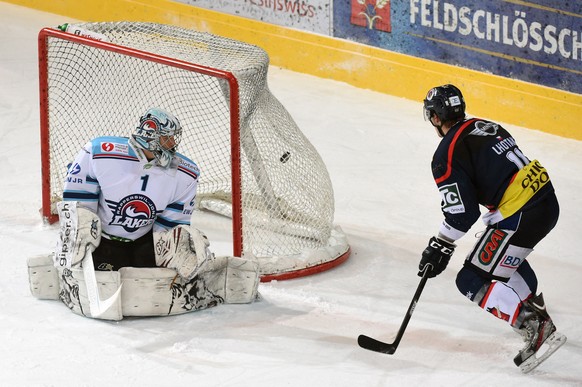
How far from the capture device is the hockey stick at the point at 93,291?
506 centimetres

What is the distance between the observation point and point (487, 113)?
803cm

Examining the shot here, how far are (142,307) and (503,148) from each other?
1.61m

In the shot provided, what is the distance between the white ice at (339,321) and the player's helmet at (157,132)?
70cm

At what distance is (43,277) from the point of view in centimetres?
530

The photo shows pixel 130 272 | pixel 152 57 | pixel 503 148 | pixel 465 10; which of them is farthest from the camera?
pixel 465 10

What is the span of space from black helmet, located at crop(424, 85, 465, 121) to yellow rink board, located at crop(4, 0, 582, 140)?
293 cm

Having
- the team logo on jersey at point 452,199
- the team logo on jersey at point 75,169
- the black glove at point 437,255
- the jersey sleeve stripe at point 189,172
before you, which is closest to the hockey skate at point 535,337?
the black glove at point 437,255

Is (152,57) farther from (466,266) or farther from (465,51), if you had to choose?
(465,51)

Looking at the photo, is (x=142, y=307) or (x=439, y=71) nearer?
(x=142, y=307)

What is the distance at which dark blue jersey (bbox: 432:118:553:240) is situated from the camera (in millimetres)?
4762

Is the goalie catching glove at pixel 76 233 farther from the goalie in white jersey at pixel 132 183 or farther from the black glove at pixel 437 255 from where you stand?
the black glove at pixel 437 255

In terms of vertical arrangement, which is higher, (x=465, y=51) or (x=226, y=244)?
(x=465, y=51)

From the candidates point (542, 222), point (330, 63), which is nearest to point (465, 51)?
point (330, 63)

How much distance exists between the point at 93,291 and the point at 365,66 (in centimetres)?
394
